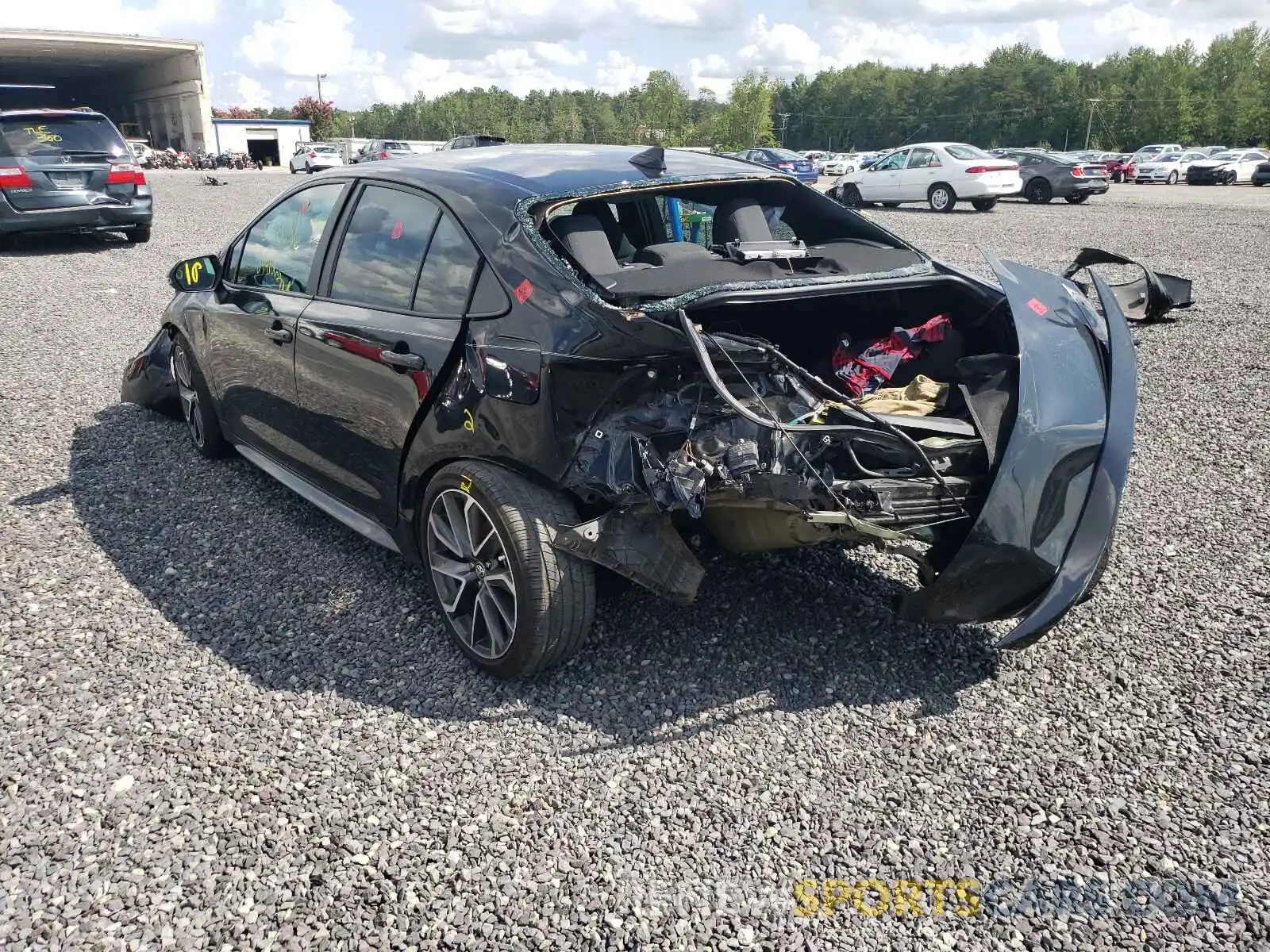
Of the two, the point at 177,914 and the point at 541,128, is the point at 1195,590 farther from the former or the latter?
the point at 541,128

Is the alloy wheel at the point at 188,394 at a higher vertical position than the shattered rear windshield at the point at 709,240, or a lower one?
lower

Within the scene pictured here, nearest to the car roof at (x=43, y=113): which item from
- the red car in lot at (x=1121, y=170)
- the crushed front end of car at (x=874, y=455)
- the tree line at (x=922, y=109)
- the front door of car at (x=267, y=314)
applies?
the front door of car at (x=267, y=314)

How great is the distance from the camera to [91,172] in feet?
42.4

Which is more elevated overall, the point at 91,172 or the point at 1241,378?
the point at 91,172

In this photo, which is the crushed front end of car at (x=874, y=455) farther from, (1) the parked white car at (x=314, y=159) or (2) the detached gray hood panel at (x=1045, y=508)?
(1) the parked white car at (x=314, y=159)

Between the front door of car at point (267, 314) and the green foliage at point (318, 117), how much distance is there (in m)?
85.2

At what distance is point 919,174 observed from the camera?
21.6 m

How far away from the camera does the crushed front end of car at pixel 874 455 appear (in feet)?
9.20

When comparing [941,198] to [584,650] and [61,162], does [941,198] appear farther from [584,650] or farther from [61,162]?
[584,650]

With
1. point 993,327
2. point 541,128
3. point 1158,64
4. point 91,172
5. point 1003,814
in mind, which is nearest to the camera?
point 1003,814

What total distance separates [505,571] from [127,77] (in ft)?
279

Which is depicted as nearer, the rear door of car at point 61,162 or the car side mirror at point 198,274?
the car side mirror at point 198,274

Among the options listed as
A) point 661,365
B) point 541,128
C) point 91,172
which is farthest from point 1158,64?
point 661,365

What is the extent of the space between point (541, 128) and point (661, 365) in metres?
115
